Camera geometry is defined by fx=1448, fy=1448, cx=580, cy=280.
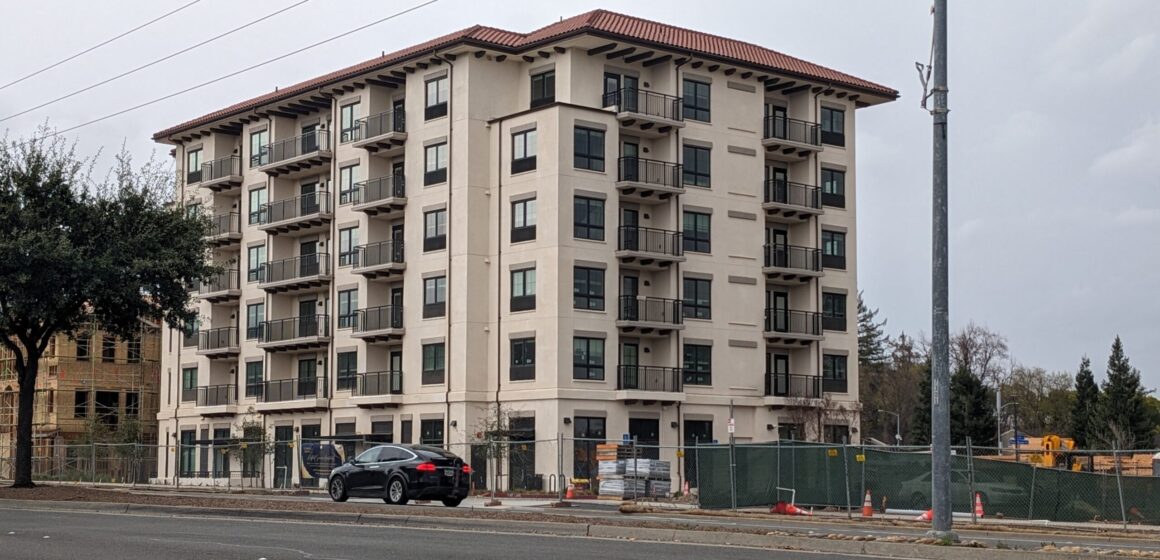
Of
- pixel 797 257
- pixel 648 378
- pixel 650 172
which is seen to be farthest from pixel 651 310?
pixel 797 257

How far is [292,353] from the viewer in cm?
7225

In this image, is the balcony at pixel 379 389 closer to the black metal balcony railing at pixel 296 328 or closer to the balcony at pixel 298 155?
the black metal balcony railing at pixel 296 328

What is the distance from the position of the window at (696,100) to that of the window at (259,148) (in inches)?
881

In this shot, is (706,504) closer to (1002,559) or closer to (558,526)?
(558,526)

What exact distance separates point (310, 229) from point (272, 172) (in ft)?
12.2

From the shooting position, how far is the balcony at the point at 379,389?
6406 cm

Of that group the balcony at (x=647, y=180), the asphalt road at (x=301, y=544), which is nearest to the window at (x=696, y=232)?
the balcony at (x=647, y=180)

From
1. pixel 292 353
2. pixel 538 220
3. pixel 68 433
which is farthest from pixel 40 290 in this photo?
pixel 68 433

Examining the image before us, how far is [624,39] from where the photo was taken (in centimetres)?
6009

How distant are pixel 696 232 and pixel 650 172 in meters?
3.74

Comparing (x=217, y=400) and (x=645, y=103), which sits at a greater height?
(x=645, y=103)

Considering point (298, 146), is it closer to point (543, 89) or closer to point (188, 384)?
point (543, 89)

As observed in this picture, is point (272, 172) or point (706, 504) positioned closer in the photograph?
point (706, 504)

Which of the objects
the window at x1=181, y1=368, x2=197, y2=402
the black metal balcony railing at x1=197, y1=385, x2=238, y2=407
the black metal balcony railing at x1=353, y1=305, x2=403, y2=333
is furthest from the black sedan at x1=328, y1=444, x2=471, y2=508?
the window at x1=181, y1=368, x2=197, y2=402
